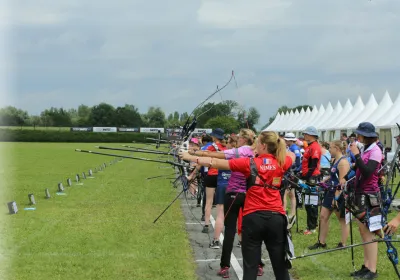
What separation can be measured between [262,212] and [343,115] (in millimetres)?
38520

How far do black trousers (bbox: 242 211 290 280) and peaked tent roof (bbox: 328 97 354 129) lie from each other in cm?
3588

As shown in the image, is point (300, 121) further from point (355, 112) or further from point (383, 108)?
point (383, 108)

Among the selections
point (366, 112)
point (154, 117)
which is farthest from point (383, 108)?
point (154, 117)

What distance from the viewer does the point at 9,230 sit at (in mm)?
10594

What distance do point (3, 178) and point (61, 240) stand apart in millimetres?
14862

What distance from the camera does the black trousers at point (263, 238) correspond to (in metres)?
5.35

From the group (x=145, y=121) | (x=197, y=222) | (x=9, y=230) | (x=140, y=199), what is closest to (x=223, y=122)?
(x=140, y=199)

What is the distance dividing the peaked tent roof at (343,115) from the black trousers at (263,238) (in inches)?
1413

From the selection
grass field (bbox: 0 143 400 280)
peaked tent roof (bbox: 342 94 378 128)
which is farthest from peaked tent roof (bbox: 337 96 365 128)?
grass field (bbox: 0 143 400 280)

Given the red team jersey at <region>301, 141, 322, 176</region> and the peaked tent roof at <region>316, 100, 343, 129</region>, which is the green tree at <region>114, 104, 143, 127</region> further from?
the red team jersey at <region>301, 141, 322, 176</region>

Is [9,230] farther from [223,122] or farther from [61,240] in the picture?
[223,122]

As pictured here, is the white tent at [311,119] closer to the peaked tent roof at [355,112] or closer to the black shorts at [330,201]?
the peaked tent roof at [355,112]

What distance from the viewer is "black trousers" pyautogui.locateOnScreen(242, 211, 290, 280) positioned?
5348 mm

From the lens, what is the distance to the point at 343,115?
42.3 meters
